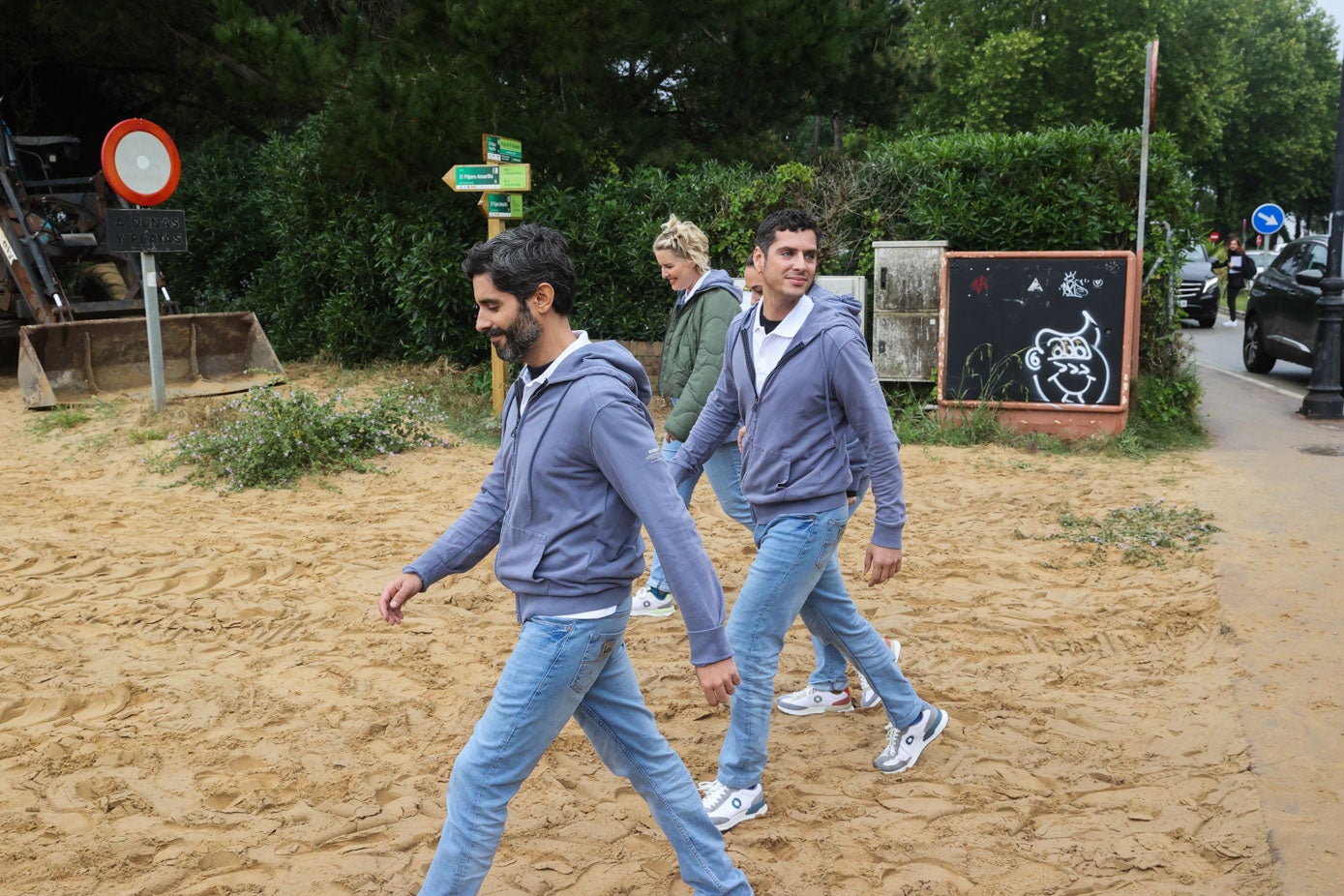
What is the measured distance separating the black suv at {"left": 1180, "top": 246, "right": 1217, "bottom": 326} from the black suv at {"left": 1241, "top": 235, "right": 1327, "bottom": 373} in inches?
268

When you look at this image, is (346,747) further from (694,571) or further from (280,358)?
(280,358)

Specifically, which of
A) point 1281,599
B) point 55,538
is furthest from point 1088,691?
point 55,538

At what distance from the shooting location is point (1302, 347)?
13047 millimetres

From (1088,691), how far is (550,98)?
8977 millimetres

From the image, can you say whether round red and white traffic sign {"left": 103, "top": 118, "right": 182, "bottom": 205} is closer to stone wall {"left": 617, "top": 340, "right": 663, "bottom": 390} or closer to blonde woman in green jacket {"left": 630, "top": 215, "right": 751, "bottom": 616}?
stone wall {"left": 617, "top": 340, "right": 663, "bottom": 390}

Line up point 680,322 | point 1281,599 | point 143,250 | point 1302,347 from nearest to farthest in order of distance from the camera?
1. point 680,322
2. point 1281,599
3. point 143,250
4. point 1302,347

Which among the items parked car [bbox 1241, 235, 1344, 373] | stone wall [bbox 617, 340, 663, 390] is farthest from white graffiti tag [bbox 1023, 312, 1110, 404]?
parked car [bbox 1241, 235, 1344, 373]

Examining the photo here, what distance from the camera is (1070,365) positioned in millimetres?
9703

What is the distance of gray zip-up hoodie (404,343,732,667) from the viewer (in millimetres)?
2646

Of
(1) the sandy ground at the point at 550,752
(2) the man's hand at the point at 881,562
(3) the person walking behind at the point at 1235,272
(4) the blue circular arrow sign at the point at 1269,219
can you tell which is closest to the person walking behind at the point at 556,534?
(1) the sandy ground at the point at 550,752

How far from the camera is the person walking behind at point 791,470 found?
12.0ft

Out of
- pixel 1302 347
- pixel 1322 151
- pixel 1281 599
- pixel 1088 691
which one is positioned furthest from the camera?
pixel 1322 151

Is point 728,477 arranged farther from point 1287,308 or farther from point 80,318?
point 1287,308

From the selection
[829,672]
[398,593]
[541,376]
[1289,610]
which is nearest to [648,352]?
[1289,610]
